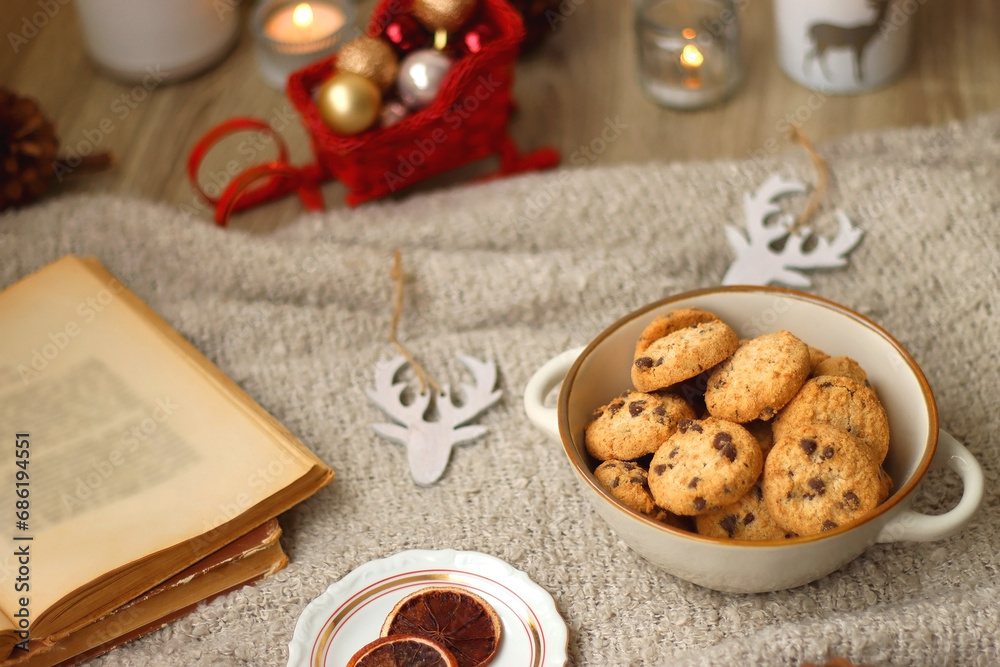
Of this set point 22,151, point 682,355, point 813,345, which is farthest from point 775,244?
point 22,151

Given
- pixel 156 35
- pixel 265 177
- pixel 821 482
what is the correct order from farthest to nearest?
pixel 156 35, pixel 265 177, pixel 821 482

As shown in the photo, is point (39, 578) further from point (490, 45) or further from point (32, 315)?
point (490, 45)

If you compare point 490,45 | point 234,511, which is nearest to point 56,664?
point 234,511

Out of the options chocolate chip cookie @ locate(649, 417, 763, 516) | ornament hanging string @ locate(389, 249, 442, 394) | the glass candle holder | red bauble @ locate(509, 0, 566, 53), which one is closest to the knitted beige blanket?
ornament hanging string @ locate(389, 249, 442, 394)

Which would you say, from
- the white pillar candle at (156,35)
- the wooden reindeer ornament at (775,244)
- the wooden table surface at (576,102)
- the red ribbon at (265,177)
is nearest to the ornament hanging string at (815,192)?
the wooden reindeer ornament at (775,244)

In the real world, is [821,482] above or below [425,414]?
above

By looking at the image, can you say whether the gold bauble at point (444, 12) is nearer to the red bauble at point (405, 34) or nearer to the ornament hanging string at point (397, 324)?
the red bauble at point (405, 34)

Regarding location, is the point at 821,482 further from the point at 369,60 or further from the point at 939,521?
the point at 369,60
